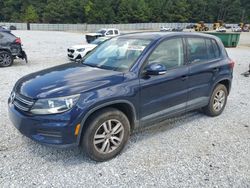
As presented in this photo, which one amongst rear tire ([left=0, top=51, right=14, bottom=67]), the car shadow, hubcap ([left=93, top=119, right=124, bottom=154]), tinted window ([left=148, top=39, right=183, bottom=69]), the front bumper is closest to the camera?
the front bumper

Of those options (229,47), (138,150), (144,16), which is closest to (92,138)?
(138,150)

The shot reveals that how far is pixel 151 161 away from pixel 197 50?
2208mm

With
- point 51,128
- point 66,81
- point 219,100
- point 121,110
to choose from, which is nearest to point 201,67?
point 219,100

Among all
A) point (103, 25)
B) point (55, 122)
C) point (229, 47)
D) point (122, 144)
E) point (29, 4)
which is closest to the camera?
point (55, 122)

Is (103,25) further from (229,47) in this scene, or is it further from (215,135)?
(215,135)

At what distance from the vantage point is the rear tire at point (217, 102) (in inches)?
198

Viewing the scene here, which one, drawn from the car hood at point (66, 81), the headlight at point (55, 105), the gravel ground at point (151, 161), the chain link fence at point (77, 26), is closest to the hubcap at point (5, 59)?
the gravel ground at point (151, 161)

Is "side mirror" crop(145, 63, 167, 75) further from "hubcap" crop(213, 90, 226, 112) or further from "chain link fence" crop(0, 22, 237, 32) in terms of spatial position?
"chain link fence" crop(0, 22, 237, 32)

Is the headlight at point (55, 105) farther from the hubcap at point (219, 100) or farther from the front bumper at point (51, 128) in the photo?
the hubcap at point (219, 100)

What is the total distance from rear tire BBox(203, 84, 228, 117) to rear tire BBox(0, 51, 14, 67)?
27.3 ft

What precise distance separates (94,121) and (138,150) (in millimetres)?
945

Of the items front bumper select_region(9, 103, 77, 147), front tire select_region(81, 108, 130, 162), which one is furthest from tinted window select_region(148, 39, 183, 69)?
front bumper select_region(9, 103, 77, 147)

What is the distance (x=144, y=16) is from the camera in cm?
7981

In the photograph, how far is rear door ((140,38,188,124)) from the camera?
374 cm
